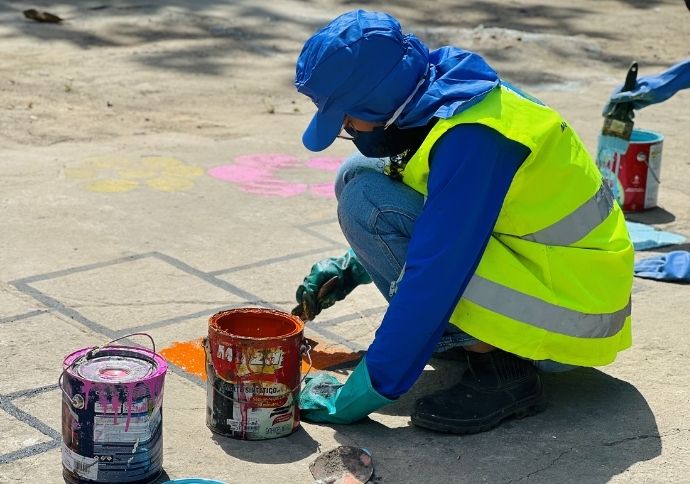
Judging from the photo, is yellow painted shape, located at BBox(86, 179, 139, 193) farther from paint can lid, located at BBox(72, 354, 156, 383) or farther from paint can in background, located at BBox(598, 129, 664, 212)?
paint can lid, located at BBox(72, 354, 156, 383)

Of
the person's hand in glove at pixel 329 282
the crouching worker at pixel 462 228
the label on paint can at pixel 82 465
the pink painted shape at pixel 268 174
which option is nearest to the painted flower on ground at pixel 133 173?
the pink painted shape at pixel 268 174

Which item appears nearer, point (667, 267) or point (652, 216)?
point (667, 267)

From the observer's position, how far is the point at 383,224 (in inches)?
127

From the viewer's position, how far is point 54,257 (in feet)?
14.6

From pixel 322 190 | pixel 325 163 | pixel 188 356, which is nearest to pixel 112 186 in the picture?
pixel 322 190

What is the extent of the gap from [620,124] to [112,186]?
96.8 inches

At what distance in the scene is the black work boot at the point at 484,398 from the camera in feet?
10.5

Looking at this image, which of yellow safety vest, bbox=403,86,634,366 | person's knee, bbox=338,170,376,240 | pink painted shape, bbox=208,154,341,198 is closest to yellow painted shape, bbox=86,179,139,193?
pink painted shape, bbox=208,154,341,198

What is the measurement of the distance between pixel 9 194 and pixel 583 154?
298 centimetres

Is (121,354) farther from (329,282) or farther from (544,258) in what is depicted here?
(544,258)

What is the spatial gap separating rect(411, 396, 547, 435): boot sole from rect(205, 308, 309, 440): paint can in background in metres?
0.37

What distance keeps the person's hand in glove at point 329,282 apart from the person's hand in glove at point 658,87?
2011 millimetres

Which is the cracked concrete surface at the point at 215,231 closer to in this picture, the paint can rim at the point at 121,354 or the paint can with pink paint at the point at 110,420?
the paint can with pink paint at the point at 110,420

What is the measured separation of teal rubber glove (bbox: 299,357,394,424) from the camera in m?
3.06
